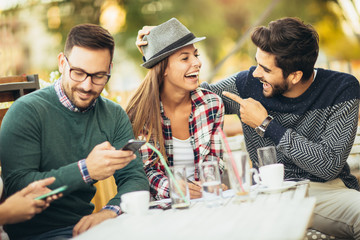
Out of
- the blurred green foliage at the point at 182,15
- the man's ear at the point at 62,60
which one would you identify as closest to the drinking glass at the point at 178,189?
the man's ear at the point at 62,60

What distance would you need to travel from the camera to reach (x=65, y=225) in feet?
6.49

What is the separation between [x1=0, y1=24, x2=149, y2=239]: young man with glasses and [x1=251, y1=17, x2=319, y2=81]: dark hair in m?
0.95

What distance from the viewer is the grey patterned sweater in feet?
8.00

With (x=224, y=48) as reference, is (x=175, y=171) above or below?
below

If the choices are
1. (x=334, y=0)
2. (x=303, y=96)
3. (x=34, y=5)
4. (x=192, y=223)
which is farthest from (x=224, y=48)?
(x=192, y=223)

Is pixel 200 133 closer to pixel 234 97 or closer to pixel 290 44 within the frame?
pixel 234 97

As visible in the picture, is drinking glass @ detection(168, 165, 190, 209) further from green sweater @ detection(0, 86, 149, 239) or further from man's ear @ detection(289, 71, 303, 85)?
man's ear @ detection(289, 71, 303, 85)

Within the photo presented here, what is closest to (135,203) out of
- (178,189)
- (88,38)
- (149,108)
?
(178,189)

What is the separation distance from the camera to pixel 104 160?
1724mm

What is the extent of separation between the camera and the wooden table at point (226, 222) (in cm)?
123

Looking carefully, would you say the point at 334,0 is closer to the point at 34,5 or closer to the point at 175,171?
the point at 34,5

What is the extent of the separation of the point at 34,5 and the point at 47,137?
24.6 ft

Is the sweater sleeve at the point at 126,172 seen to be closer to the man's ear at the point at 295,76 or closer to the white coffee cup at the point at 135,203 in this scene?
the white coffee cup at the point at 135,203

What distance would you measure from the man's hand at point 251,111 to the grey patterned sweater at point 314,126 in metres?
0.08
